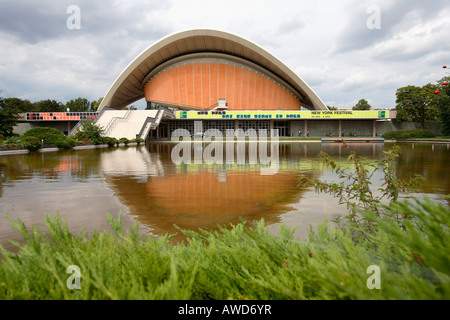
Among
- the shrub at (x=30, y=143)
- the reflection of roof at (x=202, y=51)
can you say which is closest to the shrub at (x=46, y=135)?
the shrub at (x=30, y=143)

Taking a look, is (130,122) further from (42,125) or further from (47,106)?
(47,106)

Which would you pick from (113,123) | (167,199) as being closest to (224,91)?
(113,123)

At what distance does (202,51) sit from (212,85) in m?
6.32

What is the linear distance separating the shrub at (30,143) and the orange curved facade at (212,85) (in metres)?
36.3

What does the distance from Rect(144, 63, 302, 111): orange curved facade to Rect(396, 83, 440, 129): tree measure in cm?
2259

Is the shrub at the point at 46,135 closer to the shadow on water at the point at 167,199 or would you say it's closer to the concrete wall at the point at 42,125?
the shadow on water at the point at 167,199

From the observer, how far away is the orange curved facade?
54500mm

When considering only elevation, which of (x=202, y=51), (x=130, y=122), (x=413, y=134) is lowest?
(x=413, y=134)

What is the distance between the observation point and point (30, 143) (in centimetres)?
1991

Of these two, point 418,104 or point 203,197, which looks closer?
point 203,197

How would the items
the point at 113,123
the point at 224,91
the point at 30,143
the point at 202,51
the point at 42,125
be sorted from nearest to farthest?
the point at 30,143, the point at 113,123, the point at 42,125, the point at 202,51, the point at 224,91

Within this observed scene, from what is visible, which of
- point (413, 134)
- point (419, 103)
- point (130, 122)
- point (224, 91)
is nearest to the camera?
point (130, 122)

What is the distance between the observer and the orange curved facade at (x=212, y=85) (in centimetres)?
5450
